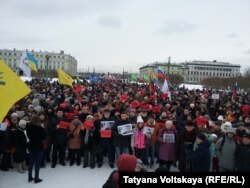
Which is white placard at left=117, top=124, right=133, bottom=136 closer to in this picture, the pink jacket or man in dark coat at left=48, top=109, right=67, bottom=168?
Result: the pink jacket

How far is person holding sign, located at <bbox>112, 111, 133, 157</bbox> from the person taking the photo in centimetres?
778

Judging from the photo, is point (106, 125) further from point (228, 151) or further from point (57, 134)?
point (228, 151)

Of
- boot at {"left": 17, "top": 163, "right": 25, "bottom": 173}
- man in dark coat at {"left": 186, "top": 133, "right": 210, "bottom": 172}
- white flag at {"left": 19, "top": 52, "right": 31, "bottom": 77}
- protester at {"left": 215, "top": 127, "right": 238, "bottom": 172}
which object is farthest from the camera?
white flag at {"left": 19, "top": 52, "right": 31, "bottom": 77}

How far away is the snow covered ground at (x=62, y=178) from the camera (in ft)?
21.8

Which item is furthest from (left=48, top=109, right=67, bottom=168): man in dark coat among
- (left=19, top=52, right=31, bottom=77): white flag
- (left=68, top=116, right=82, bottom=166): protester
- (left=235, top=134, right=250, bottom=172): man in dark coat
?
(left=19, top=52, right=31, bottom=77): white flag

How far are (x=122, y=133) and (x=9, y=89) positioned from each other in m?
3.33

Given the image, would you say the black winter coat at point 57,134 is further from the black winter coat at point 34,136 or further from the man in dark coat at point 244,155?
the man in dark coat at point 244,155

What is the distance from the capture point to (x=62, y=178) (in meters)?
7.06

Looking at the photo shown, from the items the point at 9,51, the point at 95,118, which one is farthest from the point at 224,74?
the point at 95,118

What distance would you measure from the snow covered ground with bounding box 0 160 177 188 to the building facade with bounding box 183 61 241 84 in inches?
4915

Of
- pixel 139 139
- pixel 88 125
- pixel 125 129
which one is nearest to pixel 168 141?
pixel 139 139

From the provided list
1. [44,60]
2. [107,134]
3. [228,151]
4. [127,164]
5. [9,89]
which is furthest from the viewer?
[44,60]

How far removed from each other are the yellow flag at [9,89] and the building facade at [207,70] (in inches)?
5007

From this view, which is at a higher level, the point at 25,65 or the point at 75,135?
the point at 25,65
